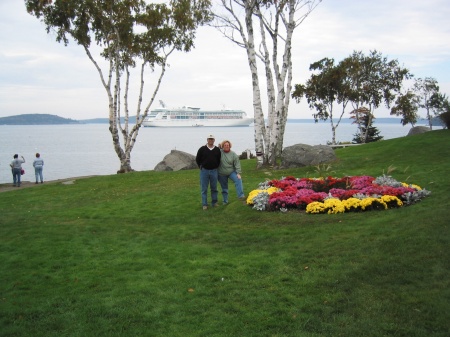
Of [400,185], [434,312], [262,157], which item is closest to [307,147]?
[262,157]

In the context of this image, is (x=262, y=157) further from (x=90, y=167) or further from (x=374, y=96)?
(x=90, y=167)

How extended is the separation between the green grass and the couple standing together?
640mm

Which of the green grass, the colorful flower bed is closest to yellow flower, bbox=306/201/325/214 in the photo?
the colorful flower bed

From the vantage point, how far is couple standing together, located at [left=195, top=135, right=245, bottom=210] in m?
13.3

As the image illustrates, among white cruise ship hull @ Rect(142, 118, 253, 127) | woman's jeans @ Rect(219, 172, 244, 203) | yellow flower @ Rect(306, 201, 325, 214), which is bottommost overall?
yellow flower @ Rect(306, 201, 325, 214)

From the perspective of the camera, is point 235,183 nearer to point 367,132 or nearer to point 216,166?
point 216,166

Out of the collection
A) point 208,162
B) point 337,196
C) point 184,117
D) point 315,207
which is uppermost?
point 184,117

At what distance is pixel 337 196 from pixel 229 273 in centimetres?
555

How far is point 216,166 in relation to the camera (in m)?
13.4

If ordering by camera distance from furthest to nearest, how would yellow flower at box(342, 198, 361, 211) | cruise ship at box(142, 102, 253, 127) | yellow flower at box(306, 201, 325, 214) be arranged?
1. cruise ship at box(142, 102, 253, 127)
2. yellow flower at box(306, 201, 325, 214)
3. yellow flower at box(342, 198, 361, 211)

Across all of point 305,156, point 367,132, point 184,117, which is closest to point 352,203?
point 305,156

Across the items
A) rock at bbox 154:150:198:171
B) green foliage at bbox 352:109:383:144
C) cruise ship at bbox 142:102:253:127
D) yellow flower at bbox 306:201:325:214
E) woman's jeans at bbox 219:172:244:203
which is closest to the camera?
yellow flower at bbox 306:201:325:214

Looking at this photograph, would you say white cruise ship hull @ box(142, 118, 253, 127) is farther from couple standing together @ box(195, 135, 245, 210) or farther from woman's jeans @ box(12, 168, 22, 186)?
couple standing together @ box(195, 135, 245, 210)

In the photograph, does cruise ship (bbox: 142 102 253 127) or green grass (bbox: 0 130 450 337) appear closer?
green grass (bbox: 0 130 450 337)
